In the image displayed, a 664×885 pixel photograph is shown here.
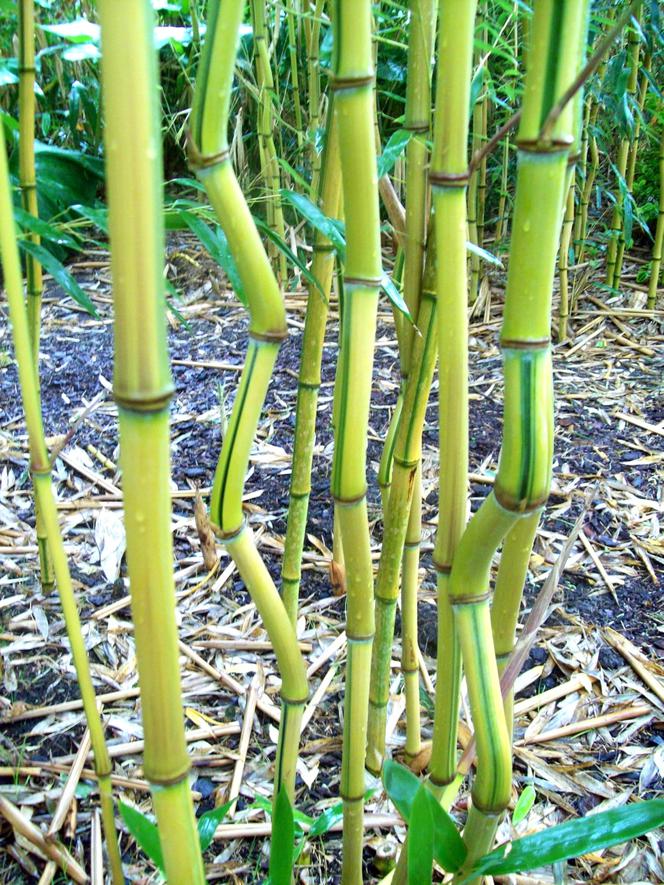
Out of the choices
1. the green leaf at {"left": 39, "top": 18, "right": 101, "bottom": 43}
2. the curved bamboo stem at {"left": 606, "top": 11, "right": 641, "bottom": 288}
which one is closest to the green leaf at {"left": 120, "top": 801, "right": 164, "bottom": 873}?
the green leaf at {"left": 39, "top": 18, "right": 101, "bottom": 43}

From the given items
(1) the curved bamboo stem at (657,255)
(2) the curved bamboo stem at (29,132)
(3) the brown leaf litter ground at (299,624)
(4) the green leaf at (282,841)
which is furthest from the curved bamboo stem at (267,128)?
(4) the green leaf at (282,841)

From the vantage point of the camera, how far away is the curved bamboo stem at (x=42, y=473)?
40cm

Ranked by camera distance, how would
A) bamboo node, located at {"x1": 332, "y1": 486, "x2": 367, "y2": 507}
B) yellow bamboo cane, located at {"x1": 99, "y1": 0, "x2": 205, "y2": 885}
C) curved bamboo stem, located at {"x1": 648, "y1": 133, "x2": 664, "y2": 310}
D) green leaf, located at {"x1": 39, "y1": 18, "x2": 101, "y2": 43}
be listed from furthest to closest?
curved bamboo stem, located at {"x1": 648, "y1": 133, "x2": 664, "y2": 310}, green leaf, located at {"x1": 39, "y1": 18, "x2": 101, "y2": 43}, bamboo node, located at {"x1": 332, "y1": 486, "x2": 367, "y2": 507}, yellow bamboo cane, located at {"x1": 99, "y1": 0, "x2": 205, "y2": 885}

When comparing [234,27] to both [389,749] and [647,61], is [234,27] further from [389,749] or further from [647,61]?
[647,61]

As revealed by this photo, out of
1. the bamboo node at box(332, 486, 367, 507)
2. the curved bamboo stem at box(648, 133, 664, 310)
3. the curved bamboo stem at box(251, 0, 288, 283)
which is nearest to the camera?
the bamboo node at box(332, 486, 367, 507)

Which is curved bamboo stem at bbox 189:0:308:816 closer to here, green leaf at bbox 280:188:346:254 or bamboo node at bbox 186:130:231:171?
bamboo node at bbox 186:130:231:171

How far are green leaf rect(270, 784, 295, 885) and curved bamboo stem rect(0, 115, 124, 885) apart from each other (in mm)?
129

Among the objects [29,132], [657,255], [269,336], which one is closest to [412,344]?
[269,336]

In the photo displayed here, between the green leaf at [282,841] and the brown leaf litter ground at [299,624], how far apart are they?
0.25 meters

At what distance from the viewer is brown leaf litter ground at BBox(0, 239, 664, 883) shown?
85cm

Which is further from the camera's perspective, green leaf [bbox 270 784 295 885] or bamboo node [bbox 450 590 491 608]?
green leaf [bbox 270 784 295 885]

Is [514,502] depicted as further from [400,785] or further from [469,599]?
[400,785]

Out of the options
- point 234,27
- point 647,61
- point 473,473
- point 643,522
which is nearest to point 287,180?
point 647,61

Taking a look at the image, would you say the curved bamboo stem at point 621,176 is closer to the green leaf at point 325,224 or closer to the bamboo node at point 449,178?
the green leaf at point 325,224
